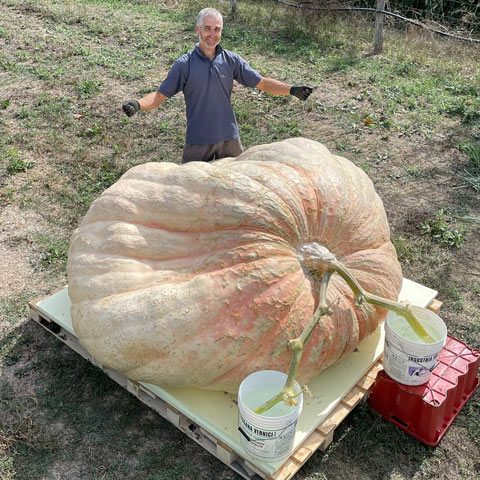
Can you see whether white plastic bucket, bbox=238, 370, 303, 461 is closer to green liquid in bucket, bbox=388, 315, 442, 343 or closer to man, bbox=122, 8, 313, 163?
green liquid in bucket, bbox=388, 315, 442, 343

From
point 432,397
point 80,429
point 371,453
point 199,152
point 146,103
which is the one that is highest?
point 146,103

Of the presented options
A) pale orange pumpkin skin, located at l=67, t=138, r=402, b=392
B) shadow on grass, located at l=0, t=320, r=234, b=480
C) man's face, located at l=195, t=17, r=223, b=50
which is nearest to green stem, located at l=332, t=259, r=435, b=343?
pale orange pumpkin skin, located at l=67, t=138, r=402, b=392

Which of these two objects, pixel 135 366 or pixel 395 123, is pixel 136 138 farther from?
pixel 135 366

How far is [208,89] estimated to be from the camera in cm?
480

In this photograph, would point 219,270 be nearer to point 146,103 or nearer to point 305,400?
point 305,400

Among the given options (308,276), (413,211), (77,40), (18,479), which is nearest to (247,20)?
(77,40)

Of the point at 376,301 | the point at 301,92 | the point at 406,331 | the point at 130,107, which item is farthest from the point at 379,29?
the point at 376,301

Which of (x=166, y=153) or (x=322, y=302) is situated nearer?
(x=322, y=302)

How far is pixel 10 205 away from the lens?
5551mm

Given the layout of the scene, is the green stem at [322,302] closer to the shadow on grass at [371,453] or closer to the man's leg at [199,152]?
the shadow on grass at [371,453]

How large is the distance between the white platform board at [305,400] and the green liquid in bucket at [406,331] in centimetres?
34

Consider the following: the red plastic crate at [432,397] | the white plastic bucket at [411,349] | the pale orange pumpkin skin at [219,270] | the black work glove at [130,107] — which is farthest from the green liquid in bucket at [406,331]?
the black work glove at [130,107]

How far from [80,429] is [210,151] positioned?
8.34 feet

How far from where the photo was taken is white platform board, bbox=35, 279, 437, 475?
3275mm
